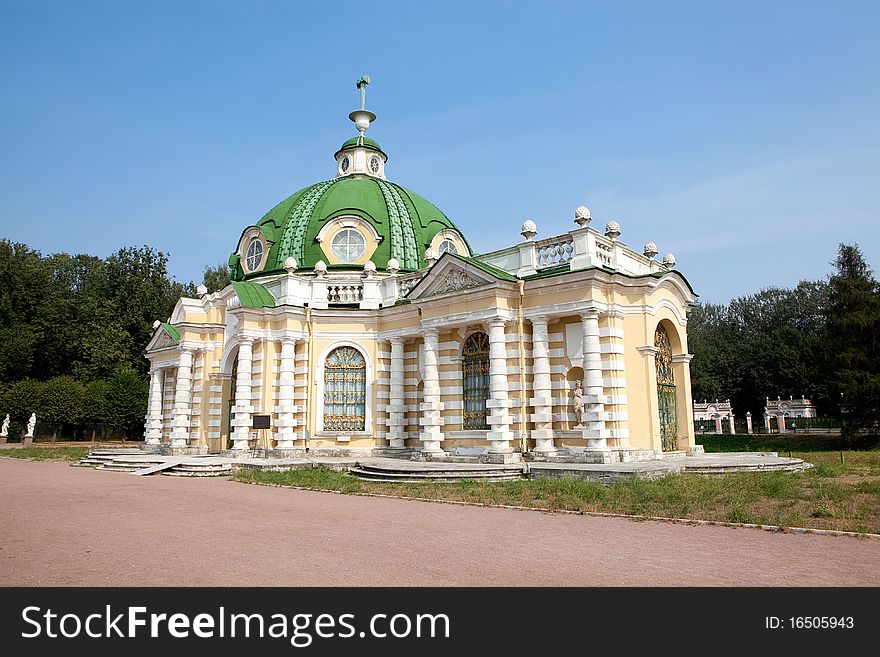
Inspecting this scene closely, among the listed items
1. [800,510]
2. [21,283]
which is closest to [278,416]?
[800,510]

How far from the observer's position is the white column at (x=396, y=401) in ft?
83.4

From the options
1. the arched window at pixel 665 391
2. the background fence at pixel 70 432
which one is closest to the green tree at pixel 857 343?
the arched window at pixel 665 391

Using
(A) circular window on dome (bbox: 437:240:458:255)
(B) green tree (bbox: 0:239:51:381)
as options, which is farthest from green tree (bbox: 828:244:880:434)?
(B) green tree (bbox: 0:239:51:381)

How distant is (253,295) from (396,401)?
283 inches

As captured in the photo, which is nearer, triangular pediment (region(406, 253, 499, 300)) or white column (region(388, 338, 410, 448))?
triangular pediment (region(406, 253, 499, 300))

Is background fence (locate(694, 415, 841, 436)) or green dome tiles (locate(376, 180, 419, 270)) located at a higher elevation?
green dome tiles (locate(376, 180, 419, 270))

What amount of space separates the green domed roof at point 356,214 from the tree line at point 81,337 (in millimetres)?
21650

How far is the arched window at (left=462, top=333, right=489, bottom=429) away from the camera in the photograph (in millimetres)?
22938

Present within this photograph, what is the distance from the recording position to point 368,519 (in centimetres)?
1184

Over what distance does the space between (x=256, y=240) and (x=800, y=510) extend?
1036 inches

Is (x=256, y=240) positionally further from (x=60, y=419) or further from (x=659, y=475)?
(x=60, y=419)

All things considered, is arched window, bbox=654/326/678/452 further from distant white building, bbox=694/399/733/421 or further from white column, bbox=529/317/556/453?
distant white building, bbox=694/399/733/421

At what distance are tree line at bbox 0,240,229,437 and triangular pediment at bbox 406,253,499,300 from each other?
3210cm
